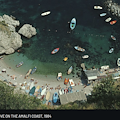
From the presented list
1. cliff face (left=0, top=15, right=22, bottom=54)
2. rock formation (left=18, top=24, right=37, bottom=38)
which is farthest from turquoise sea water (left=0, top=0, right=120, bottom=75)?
cliff face (left=0, top=15, right=22, bottom=54)

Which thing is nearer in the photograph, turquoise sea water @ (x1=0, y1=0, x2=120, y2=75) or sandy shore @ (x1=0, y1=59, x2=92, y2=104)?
sandy shore @ (x1=0, y1=59, x2=92, y2=104)

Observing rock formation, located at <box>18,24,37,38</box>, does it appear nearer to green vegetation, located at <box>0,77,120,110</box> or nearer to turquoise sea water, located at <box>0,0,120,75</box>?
turquoise sea water, located at <box>0,0,120,75</box>

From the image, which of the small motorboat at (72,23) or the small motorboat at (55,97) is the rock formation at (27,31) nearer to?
the small motorboat at (72,23)

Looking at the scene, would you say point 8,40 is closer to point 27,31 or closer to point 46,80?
point 27,31

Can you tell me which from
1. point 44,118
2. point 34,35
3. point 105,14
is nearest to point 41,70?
point 34,35

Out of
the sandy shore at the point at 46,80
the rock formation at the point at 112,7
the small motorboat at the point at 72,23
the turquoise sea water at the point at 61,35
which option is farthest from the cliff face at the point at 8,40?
the rock formation at the point at 112,7

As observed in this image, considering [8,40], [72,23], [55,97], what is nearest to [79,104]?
[55,97]
